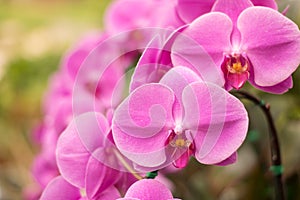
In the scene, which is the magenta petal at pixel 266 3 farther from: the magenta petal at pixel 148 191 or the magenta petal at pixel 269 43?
the magenta petal at pixel 148 191

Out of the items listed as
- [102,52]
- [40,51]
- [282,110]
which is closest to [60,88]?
[102,52]

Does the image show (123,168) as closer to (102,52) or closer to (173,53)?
(173,53)

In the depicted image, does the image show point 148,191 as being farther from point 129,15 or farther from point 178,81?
point 129,15

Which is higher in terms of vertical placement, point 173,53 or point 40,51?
point 173,53

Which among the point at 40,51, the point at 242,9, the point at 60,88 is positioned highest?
the point at 242,9

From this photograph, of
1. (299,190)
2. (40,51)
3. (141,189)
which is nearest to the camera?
(141,189)

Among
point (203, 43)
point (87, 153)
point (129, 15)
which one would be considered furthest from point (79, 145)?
point (129, 15)
